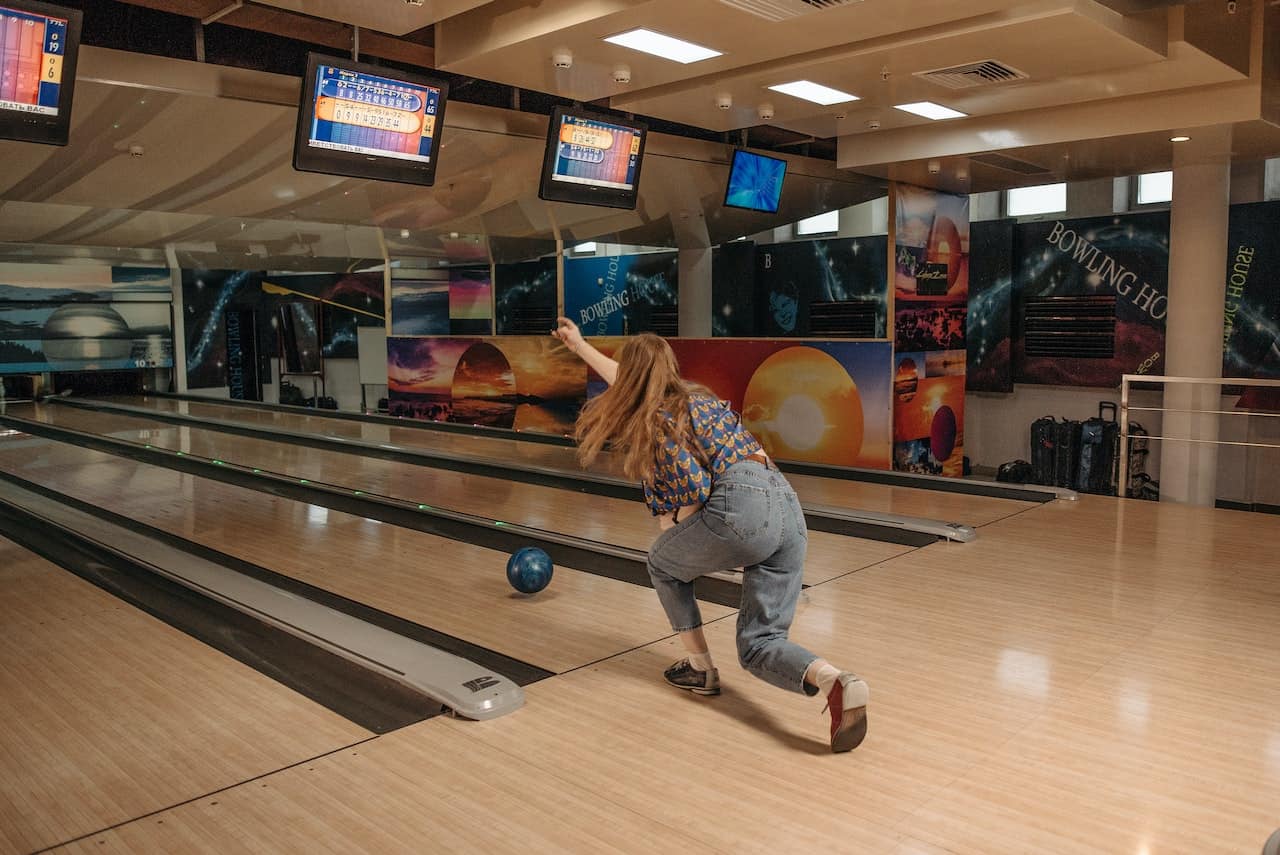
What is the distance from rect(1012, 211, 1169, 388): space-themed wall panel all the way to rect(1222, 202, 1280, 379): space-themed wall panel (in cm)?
54

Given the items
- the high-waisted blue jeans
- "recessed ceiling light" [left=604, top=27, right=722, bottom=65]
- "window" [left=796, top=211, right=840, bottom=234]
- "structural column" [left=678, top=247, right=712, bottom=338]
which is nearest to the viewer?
the high-waisted blue jeans

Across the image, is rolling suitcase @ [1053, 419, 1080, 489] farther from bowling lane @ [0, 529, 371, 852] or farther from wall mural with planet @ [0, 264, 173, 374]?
wall mural with planet @ [0, 264, 173, 374]

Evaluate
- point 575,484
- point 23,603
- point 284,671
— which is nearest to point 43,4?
point 23,603

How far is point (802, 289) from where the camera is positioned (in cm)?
1109

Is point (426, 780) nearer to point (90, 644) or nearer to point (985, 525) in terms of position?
point (90, 644)

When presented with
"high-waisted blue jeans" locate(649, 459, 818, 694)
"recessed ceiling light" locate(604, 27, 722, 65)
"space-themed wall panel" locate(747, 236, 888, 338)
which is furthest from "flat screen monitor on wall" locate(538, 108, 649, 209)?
"space-themed wall panel" locate(747, 236, 888, 338)

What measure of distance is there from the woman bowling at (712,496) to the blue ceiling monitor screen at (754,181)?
444cm

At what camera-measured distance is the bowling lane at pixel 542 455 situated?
18.8 feet

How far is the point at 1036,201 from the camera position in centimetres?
1055

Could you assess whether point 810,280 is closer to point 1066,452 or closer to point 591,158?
point 1066,452

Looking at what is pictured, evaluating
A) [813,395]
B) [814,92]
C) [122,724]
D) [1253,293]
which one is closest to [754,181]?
[814,92]

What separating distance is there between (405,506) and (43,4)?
10.6 feet

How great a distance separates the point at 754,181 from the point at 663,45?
2.71m

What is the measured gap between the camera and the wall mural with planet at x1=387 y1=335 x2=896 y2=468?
7719mm
